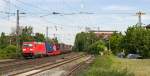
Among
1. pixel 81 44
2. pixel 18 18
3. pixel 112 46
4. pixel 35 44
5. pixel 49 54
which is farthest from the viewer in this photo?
pixel 81 44

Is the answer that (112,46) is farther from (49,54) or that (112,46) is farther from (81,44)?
(81,44)

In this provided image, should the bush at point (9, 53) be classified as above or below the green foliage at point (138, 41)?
below

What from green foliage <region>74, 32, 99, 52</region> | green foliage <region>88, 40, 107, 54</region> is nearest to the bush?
green foliage <region>88, 40, 107, 54</region>

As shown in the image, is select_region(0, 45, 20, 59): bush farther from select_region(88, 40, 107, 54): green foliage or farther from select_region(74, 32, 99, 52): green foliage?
select_region(74, 32, 99, 52): green foliage

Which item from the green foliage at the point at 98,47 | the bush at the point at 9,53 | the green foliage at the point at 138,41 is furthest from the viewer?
the green foliage at the point at 98,47

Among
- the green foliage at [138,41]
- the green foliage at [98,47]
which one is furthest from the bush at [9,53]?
the green foliage at [98,47]

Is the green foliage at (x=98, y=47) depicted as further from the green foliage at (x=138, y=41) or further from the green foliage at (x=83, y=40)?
the green foliage at (x=83, y=40)

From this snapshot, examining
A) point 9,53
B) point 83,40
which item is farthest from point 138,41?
point 83,40

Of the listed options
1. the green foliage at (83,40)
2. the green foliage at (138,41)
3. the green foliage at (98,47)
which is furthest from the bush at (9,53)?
the green foliage at (83,40)

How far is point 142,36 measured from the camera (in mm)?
90812

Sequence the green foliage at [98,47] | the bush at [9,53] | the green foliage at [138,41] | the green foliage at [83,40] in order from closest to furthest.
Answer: the bush at [9,53] < the green foliage at [138,41] < the green foliage at [98,47] < the green foliage at [83,40]

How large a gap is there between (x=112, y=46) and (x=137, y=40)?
3966 centimetres

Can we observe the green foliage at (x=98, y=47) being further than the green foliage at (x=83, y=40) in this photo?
No

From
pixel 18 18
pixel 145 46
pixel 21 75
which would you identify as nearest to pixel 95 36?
pixel 145 46
